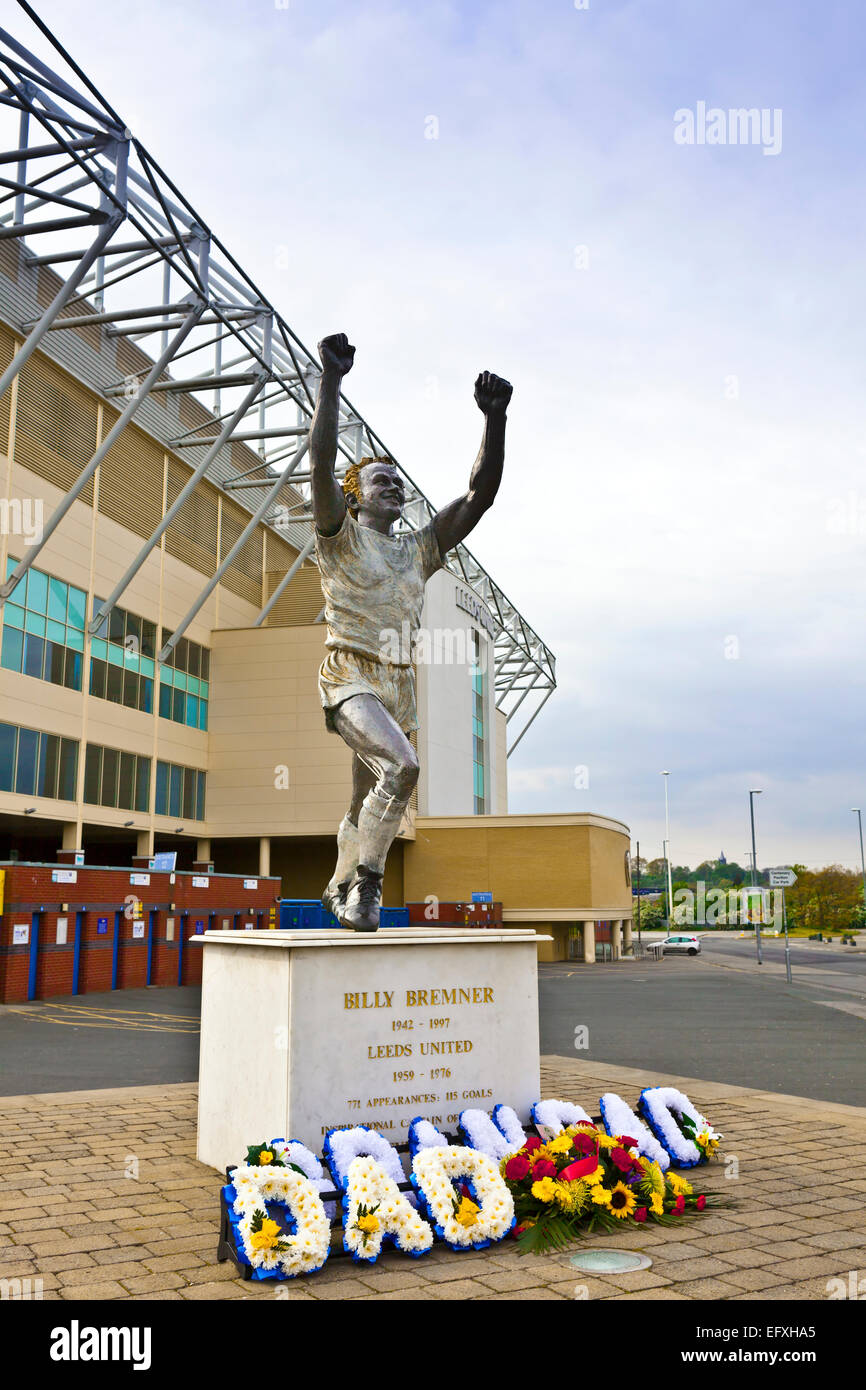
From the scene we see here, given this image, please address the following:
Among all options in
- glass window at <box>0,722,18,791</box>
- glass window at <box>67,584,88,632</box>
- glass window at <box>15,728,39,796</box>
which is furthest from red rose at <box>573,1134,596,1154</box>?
glass window at <box>67,584,88,632</box>

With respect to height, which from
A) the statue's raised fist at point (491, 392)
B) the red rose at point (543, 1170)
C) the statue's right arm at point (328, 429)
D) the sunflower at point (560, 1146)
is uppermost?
the statue's raised fist at point (491, 392)

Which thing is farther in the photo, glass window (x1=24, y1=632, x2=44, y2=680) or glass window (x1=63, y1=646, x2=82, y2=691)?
glass window (x1=63, y1=646, x2=82, y2=691)

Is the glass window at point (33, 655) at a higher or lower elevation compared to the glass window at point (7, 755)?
higher

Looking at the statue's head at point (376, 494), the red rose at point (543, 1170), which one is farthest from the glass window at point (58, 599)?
the red rose at point (543, 1170)

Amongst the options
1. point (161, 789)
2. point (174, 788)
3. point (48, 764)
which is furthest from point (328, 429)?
point (174, 788)

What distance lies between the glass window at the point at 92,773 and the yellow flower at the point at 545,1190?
89.3 feet

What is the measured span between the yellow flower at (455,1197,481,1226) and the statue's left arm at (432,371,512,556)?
3546mm

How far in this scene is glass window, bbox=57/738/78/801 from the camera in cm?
2870

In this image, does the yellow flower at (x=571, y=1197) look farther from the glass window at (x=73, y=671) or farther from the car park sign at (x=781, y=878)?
the glass window at (x=73, y=671)

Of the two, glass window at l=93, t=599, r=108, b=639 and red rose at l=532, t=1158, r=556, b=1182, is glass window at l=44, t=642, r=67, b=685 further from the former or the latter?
red rose at l=532, t=1158, r=556, b=1182

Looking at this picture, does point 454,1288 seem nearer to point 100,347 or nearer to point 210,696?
point 100,347

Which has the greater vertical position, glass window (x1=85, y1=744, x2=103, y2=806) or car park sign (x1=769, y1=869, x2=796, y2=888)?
glass window (x1=85, y1=744, x2=103, y2=806)

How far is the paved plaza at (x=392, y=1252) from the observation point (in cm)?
391
